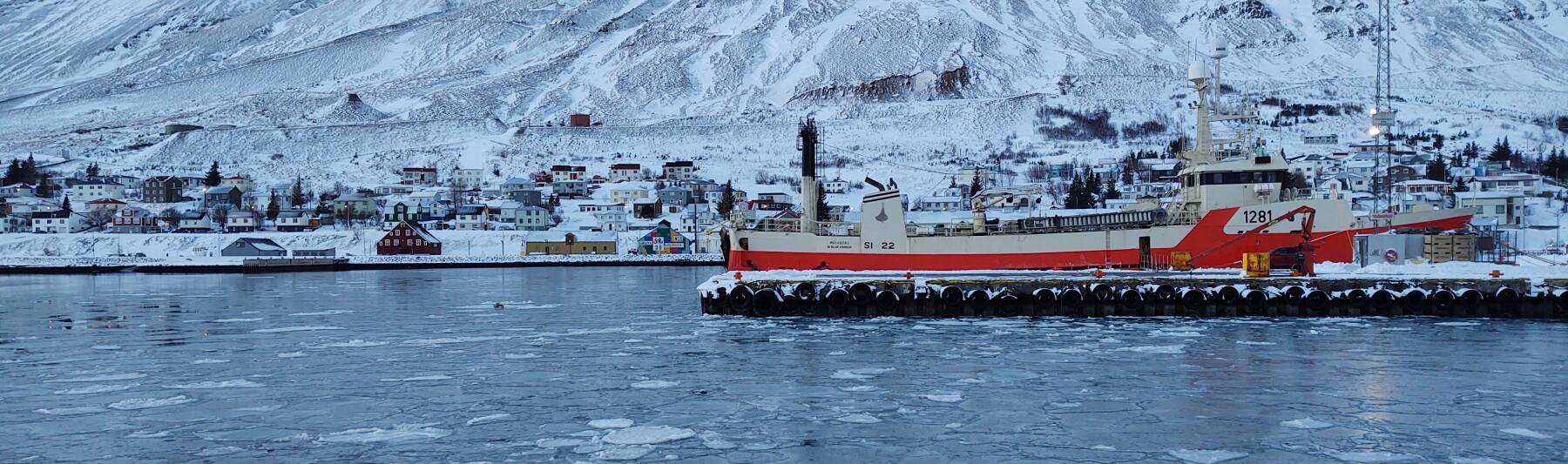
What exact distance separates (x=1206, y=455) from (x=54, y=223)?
12206cm

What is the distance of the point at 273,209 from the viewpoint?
126 m

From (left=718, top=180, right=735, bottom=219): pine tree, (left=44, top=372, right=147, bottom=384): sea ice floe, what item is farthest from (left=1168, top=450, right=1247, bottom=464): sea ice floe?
(left=718, top=180, right=735, bottom=219): pine tree

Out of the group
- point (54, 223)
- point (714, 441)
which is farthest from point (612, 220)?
point (714, 441)

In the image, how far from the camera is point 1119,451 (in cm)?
1280

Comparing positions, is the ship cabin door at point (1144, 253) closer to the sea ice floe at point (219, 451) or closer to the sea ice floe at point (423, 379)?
the sea ice floe at point (423, 379)

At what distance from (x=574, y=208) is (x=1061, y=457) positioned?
120389 mm

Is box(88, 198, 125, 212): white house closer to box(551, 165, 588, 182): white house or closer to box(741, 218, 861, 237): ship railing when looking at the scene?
box(551, 165, 588, 182): white house

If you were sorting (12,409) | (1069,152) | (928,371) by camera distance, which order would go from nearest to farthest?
(12,409), (928,371), (1069,152)

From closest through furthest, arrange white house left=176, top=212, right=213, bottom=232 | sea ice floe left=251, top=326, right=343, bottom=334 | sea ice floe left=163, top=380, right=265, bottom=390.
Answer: sea ice floe left=163, top=380, right=265, bottom=390, sea ice floe left=251, top=326, right=343, bottom=334, white house left=176, top=212, right=213, bottom=232

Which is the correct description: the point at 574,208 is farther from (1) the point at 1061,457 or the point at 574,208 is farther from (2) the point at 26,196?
(1) the point at 1061,457

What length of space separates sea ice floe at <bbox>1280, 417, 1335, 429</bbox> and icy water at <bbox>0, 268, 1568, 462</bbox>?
0.16ft

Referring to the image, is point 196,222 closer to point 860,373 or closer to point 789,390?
point 860,373

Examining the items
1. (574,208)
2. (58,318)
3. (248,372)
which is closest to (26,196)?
(574,208)

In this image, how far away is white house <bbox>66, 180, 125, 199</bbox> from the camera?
142 metres
